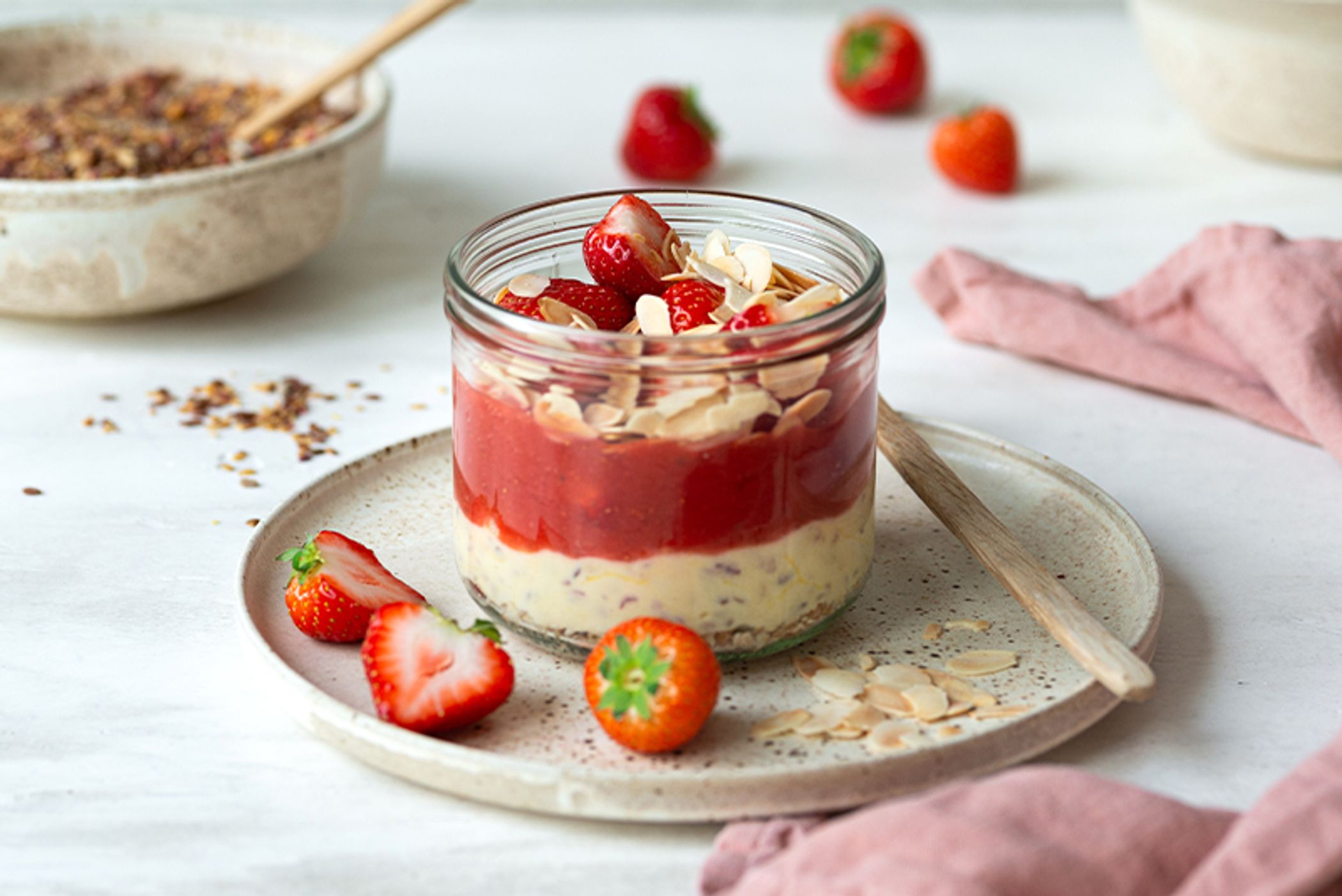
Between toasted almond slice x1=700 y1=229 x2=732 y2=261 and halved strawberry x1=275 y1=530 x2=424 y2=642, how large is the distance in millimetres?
318

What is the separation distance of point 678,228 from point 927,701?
1.42ft

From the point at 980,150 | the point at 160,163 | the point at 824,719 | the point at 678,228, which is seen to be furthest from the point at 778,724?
the point at 980,150

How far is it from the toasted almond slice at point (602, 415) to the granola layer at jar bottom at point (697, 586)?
90mm

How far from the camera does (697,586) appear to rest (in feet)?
3.19

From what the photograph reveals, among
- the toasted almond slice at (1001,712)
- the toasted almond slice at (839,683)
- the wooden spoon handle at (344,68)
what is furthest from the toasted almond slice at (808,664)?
the wooden spoon handle at (344,68)

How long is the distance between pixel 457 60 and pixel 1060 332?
4.71 ft

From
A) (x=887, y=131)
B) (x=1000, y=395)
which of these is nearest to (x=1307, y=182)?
(x=887, y=131)

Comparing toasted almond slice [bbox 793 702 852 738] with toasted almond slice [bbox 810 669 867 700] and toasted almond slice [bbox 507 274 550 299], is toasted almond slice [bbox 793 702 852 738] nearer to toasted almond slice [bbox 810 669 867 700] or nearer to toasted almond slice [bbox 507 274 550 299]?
toasted almond slice [bbox 810 669 867 700]

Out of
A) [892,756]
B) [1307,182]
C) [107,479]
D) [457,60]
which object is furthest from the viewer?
[457,60]

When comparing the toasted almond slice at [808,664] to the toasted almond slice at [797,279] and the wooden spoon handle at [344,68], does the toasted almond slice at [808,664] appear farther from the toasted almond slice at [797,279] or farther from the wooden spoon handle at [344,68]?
the wooden spoon handle at [344,68]

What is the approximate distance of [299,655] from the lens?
1029 millimetres

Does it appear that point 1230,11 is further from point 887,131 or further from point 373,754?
point 373,754

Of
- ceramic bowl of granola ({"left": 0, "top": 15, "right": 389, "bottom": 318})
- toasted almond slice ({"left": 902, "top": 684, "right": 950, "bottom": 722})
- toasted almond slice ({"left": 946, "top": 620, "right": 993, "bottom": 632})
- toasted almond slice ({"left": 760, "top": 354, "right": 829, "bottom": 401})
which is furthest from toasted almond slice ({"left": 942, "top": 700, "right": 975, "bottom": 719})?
ceramic bowl of granola ({"left": 0, "top": 15, "right": 389, "bottom": 318})

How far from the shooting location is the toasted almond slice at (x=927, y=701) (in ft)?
3.09
